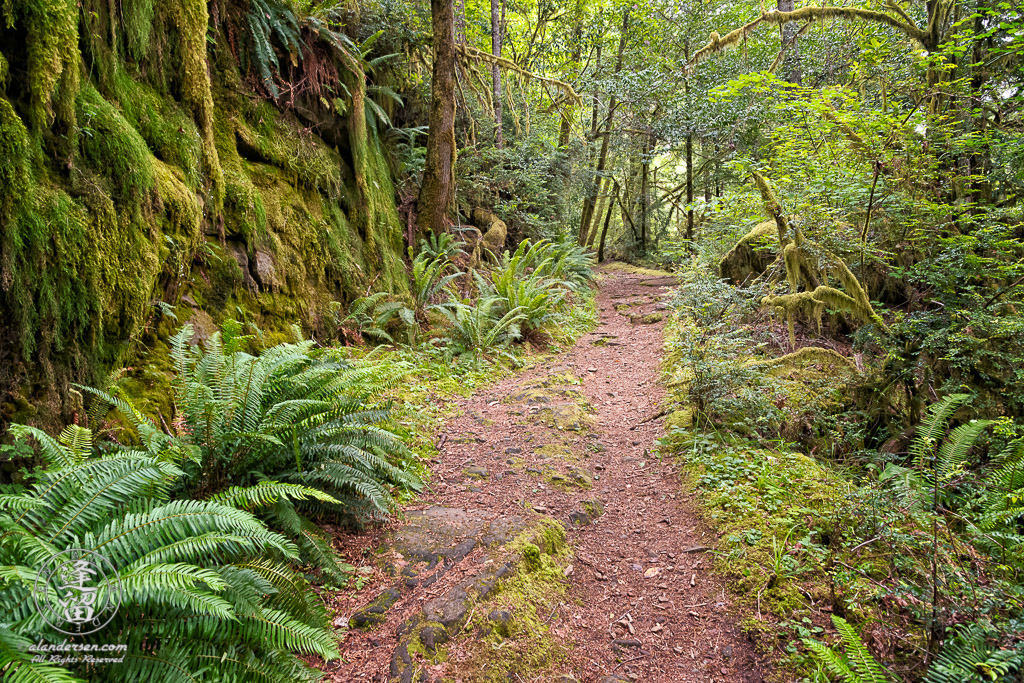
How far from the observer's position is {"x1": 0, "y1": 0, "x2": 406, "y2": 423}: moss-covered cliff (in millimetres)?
2406

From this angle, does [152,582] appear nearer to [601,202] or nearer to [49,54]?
[49,54]

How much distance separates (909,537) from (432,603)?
2.37 m

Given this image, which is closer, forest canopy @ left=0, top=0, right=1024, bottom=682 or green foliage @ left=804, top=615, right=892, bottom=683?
green foliage @ left=804, top=615, right=892, bottom=683

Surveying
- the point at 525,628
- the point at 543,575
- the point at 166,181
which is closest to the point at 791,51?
the point at 166,181

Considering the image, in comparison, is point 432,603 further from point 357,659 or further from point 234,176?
point 234,176

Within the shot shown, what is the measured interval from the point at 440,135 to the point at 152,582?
7.50m

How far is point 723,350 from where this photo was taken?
5.25 metres

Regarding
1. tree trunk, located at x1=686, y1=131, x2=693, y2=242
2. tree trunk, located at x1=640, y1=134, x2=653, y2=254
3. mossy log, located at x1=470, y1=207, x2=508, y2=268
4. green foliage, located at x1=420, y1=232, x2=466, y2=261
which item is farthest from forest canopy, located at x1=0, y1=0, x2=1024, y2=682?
tree trunk, located at x1=640, y1=134, x2=653, y2=254

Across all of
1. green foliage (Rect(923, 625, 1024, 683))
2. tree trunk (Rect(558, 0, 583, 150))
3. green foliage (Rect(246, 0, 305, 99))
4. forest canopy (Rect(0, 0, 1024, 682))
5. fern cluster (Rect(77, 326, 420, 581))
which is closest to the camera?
green foliage (Rect(923, 625, 1024, 683))

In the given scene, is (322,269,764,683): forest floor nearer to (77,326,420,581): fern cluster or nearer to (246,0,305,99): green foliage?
(77,326,420,581): fern cluster

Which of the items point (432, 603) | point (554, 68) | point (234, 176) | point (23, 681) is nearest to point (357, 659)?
point (432, 603)

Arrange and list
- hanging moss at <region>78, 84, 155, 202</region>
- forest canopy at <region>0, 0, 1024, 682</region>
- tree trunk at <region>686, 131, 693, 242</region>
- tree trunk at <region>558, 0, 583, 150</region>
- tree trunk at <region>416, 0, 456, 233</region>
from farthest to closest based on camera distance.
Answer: tree trunk at <region>686, 131, 693, 242</region> → tree trunk at <region>558, 0, 583, 150</region> → tree trunk at <region>416, 0, 456, 233</region> → hanging moss at <region>78, 84, 155, 202</region> → forest canopy at <region>0, 0, 1024, 682</region>

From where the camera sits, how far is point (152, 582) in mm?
1497

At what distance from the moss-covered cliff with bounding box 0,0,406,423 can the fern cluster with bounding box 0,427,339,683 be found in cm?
86
